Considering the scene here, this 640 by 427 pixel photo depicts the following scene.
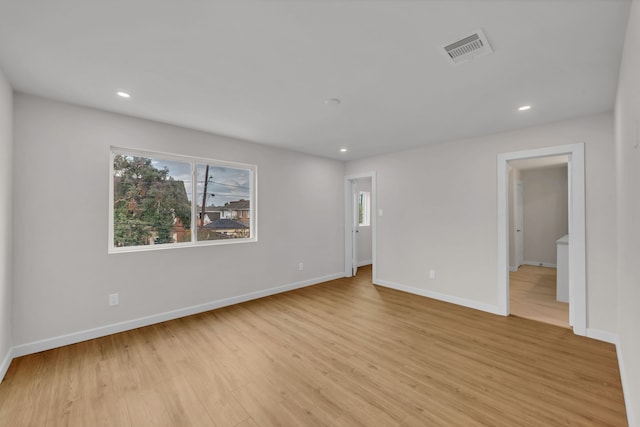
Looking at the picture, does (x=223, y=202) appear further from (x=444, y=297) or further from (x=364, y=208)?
(x=364, y=208)

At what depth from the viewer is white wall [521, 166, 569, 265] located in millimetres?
6285

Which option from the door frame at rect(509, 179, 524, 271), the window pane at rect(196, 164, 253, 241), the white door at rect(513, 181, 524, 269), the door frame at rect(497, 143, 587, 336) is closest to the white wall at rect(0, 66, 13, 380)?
the window pane at rect(196, 164, 253, 241)

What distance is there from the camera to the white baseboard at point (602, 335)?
272 cm

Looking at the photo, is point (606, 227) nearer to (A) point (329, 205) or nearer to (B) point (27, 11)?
(A) point (329, 205)

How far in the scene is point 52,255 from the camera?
259 centimetres

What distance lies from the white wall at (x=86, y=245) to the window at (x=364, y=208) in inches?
141

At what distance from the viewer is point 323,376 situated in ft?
7.13

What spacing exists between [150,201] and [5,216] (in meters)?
→ 1.18

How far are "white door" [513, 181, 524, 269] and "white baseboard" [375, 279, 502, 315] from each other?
3.50 meters

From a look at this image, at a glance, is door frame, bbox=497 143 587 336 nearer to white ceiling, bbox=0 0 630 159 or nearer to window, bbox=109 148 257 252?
white ceiling, bbox=0 0 630 159

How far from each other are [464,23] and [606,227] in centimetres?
279

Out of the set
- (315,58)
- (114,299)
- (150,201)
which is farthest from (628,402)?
(150,201)

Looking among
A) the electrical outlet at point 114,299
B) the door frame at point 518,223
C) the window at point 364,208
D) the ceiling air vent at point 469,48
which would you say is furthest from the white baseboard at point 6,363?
the door frame at point 518,223

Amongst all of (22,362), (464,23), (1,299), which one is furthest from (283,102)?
(22,362)
